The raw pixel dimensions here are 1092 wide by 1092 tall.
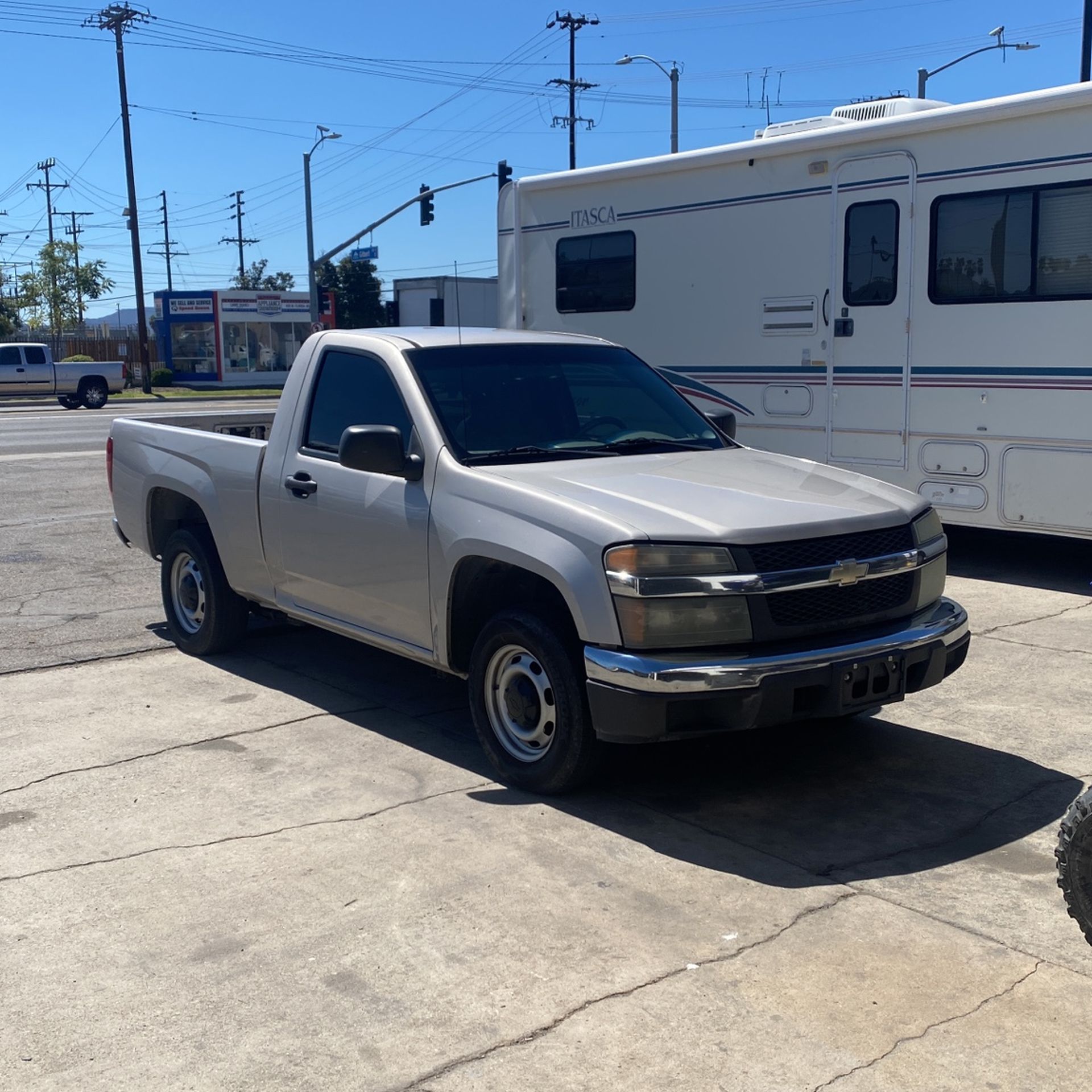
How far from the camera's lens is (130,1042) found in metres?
3.48

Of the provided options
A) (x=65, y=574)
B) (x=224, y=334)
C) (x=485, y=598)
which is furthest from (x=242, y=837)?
(x=224, y=334)

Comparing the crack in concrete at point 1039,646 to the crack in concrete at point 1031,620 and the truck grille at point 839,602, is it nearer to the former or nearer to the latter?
the crack in concrete at point 1031,620

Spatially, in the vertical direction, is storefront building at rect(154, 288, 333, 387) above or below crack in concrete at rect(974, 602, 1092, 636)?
above

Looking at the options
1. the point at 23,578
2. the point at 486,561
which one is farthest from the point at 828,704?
the point at 23,578

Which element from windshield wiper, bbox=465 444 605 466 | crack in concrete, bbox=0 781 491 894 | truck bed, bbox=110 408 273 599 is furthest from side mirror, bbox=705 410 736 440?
crack in concrete, bbox=0 781 491 894

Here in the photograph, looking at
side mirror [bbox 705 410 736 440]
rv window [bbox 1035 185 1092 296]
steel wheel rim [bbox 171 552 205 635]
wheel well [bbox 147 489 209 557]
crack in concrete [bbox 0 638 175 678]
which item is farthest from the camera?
rv window [bbox 1035 185 1092 296]

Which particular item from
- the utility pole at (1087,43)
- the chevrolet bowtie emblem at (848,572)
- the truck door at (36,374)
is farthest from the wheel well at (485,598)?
the truck door at (36,374)

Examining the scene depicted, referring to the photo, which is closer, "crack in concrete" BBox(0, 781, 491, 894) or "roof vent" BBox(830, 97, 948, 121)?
"crack in concrete" BBox(0, 781, 491, 894)

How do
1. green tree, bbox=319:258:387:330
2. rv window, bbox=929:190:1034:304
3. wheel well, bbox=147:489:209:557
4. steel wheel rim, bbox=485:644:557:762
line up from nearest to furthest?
1. steel wheel rim, bbox=485:644:557:762
2. wheel well, bbox=147:489:209:557
3. rv window, bbox=929:190:1034:304
4. green tree, bbox=319:258:387:330

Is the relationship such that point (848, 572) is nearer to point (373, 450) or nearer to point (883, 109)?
point (373, 450)

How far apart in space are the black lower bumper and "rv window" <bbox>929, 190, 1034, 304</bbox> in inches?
212

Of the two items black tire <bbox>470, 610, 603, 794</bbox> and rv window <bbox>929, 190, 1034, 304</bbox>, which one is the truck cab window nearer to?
black tire <bbox>470, 610, 603, 794</bbox>

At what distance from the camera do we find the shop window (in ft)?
190

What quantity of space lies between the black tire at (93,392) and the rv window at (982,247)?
107 feet
